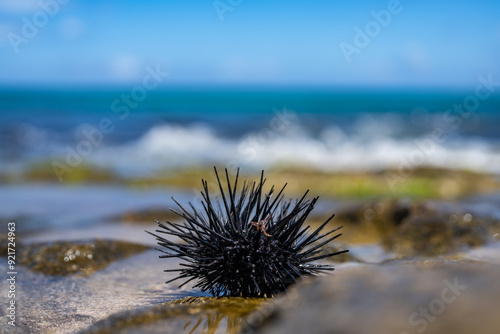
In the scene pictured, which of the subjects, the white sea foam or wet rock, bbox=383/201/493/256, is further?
the white sea foam

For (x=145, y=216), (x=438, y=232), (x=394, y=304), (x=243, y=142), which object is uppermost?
(x=243, y=142)

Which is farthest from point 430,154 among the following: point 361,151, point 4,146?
point 4,146

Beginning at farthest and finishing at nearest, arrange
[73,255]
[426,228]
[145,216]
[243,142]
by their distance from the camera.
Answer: [243,142] < [145,216] < [426,228] < [73,255]

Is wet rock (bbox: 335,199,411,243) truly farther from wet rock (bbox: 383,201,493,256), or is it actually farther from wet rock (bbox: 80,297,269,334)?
wet rock (bbox: 80,297,269,334)

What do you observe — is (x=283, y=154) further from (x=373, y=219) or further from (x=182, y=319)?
(x=182, y=319)

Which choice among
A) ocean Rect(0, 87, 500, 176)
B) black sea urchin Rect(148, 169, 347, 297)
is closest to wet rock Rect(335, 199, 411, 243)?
black sea urchin Rect(148, 169, 347, 297)

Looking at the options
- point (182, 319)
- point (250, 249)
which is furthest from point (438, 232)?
point (182, 319)

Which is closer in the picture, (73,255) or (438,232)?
(73,255)

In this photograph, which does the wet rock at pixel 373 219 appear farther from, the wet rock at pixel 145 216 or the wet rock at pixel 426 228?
the wet rock at pixel 145 216

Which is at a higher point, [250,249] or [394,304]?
Result: [250,249]
